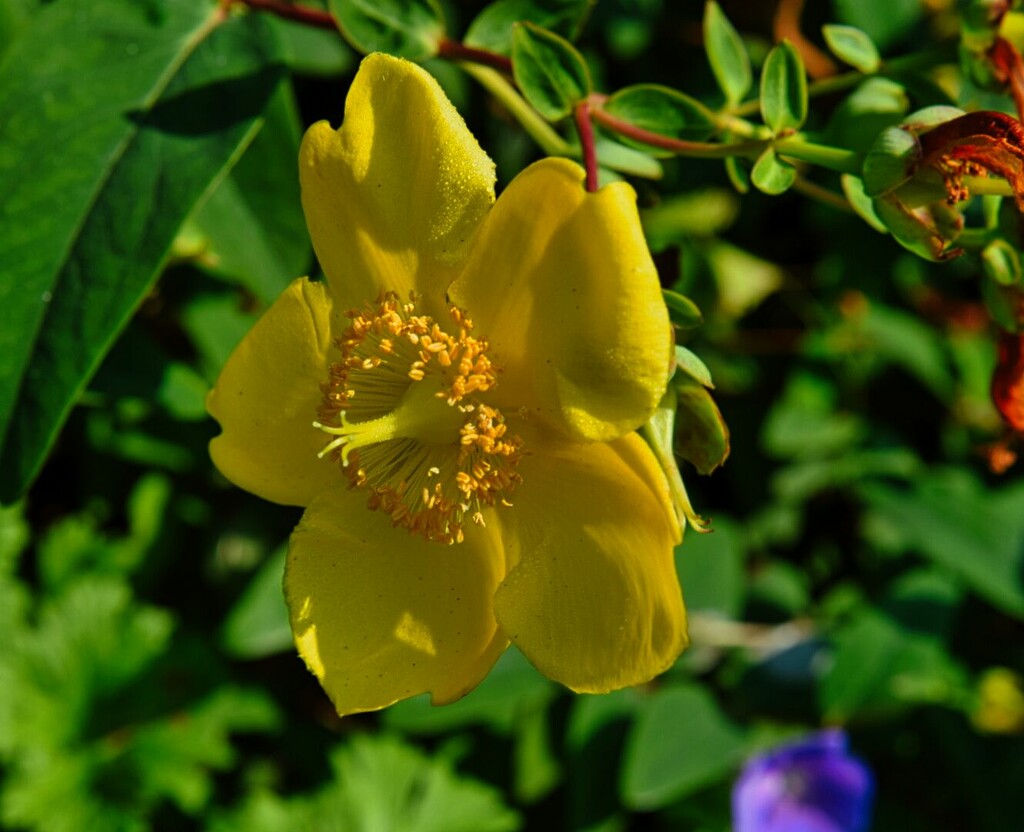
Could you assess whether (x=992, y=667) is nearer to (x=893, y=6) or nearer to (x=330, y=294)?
(x=893, y=6)

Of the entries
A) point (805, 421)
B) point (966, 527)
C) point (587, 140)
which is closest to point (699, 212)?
point (805, 421)

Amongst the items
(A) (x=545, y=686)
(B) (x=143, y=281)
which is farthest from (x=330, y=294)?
(A) (x=545, y=686)

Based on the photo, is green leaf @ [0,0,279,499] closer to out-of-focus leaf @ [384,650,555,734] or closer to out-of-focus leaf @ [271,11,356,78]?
out-of-focus leaf @ [271,11,356,78]

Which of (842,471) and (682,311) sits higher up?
(682,311)

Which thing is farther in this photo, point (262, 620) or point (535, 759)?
point (535, 759)

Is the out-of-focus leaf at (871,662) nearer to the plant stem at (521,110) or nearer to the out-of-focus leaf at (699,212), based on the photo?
the out-of-focus leaf at (699,212)

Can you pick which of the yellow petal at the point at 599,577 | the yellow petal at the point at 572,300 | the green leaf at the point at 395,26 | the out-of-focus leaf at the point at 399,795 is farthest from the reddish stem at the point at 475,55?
the out-of-focus leaf at the point at 399,795

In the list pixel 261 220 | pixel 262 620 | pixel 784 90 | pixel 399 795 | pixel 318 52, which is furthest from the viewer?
pixel 399 795

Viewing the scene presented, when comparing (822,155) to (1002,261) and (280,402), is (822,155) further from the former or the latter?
(280,402)
